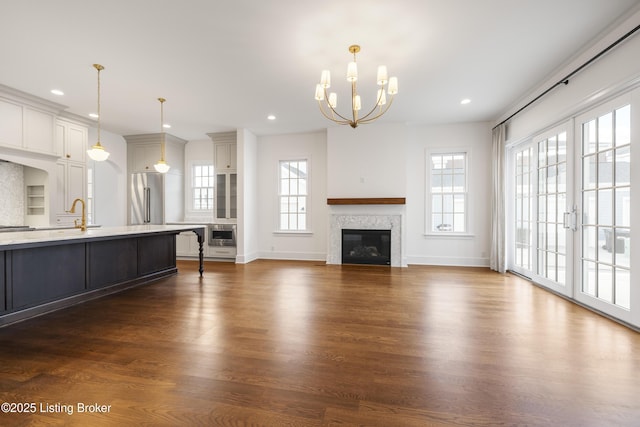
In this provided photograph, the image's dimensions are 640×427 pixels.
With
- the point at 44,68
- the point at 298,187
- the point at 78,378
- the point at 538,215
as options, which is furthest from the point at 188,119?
the point at 538,215

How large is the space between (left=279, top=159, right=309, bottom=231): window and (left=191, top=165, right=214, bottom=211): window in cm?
192

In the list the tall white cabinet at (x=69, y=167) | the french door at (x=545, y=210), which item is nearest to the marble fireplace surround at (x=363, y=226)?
the french door at (x=545, y=210)

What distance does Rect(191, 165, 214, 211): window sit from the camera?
708cm

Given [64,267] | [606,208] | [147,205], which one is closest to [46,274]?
[64,267]

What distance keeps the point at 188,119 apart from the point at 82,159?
227cm

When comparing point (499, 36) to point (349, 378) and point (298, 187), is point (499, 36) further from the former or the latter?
point (298, 187)

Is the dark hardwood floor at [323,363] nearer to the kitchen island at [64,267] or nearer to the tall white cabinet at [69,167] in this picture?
the kitchen island at [64,267]

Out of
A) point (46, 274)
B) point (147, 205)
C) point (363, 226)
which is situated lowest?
point (46, 274)

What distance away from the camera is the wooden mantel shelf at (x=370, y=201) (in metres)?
5.69

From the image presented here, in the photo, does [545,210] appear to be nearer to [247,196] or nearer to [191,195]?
[247,196]

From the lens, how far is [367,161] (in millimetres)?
5934

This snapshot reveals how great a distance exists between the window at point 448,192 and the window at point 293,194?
9.43ft

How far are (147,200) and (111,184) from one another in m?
1.03

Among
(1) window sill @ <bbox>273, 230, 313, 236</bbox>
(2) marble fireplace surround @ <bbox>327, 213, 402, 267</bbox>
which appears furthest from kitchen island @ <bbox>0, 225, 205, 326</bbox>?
(2) marble fireplace surround @ <bbox>327, 213, 402, 267</bbox>
